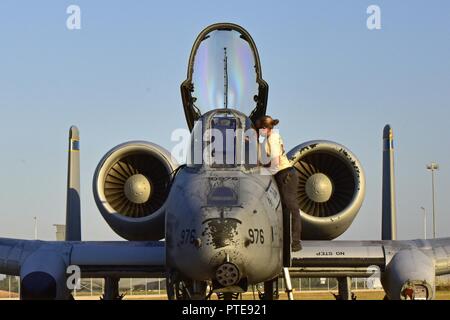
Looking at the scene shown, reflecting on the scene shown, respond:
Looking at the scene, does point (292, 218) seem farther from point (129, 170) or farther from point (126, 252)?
point (129, 170)

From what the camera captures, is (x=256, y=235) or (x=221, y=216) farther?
(x=256, y=235)

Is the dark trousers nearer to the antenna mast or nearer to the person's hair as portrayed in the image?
the person's hair

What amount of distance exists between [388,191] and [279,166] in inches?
207

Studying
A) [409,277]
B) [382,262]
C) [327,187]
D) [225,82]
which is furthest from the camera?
[327,187]

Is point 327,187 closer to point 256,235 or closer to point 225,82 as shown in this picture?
point 225,82

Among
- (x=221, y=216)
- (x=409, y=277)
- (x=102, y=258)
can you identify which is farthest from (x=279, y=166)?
(x=102, y=258)

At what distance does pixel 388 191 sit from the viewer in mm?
16375

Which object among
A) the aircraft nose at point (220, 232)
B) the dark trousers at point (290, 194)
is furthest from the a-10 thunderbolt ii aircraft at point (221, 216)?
the dark trousers at point (290, 194)

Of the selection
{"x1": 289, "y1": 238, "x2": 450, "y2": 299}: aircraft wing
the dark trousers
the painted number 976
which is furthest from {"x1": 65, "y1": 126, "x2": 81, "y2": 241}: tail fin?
the painted number 976

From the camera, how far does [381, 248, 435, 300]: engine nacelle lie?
12.5 m
